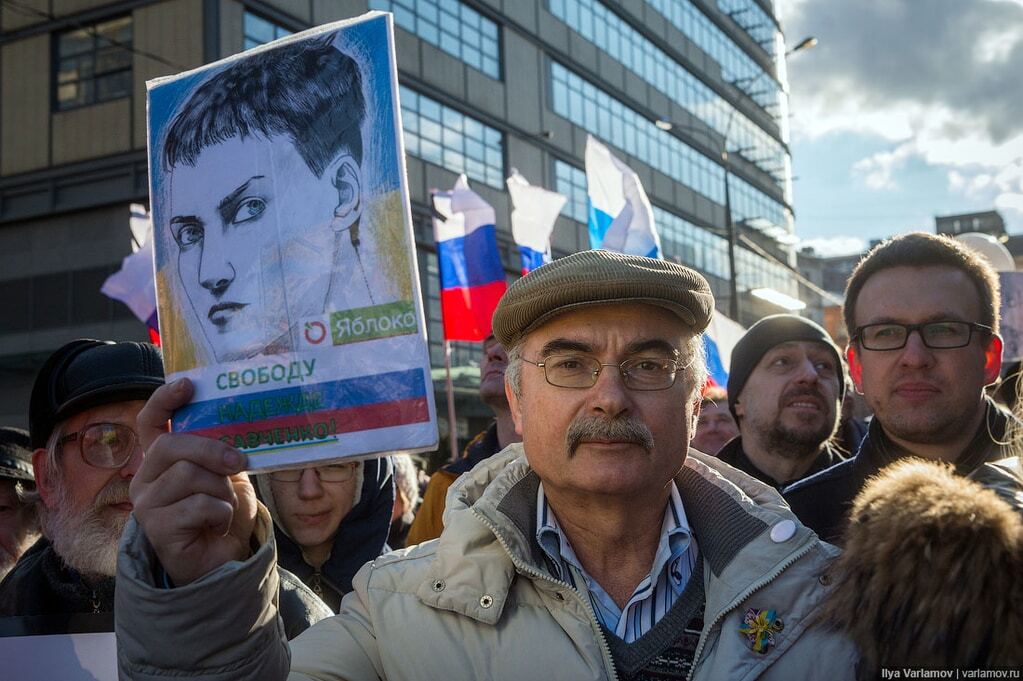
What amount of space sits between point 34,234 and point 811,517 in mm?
20934

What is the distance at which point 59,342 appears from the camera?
20234 millimetres

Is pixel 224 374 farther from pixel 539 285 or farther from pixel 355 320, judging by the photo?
pixel 539 285

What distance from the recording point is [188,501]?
1.85m

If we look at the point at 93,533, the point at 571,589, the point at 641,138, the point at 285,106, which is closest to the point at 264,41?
the point at 641,138

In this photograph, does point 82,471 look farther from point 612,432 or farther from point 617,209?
point 617,209

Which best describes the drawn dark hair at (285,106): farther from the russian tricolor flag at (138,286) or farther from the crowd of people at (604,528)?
the russian tricolor flag at (138,286)

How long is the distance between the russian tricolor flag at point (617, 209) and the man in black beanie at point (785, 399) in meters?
3.02

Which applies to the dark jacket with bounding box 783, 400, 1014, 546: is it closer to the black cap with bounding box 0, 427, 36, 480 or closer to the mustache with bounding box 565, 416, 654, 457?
the mustache with bounding box 565, 416, 654, 457

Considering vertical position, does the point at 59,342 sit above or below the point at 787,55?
below

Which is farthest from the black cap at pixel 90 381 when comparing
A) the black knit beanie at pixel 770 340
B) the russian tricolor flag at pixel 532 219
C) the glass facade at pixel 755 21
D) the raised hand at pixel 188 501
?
the glass facade at pixel 755 21

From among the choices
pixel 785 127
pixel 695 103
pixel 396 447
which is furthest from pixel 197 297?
pixel 785 127

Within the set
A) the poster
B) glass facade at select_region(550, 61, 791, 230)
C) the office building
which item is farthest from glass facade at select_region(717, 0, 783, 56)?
the poster

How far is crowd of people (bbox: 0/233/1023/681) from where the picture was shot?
1.65 meters

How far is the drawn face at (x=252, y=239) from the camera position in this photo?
1953 mm
